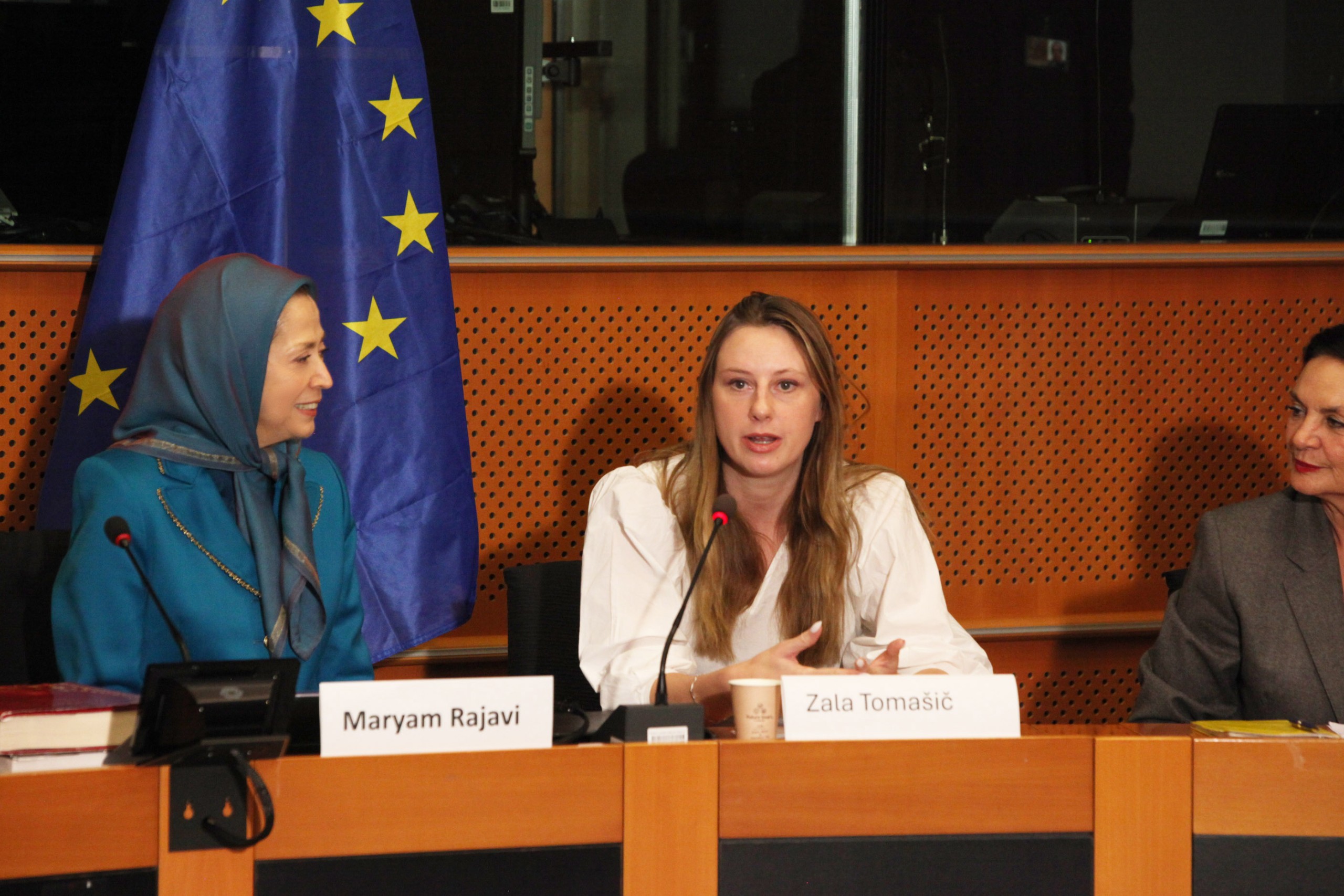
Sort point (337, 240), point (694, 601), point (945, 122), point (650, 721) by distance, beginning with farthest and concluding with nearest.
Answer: point (945, 122)
point (337, 240)
point (694, 601)
point (650, 721)

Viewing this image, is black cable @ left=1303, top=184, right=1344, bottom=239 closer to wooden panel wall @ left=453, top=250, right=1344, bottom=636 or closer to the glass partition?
the glass partition

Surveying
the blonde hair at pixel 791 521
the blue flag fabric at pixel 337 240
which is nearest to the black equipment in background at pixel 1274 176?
the blonde hair at pixel 791 521

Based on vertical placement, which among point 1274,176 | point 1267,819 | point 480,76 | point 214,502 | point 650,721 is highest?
point 480,76

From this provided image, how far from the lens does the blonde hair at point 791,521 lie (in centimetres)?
216

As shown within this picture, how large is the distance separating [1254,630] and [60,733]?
1748 mm

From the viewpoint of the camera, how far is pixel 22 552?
84.7 inches

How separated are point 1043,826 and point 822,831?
0.79 ft

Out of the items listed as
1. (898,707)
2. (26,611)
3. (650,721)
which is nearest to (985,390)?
(898,707)

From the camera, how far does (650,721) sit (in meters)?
1.38

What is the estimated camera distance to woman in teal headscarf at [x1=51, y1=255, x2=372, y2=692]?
6.58 feet

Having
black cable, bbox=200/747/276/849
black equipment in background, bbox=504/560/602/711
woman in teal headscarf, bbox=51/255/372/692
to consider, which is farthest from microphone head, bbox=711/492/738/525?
woman in teal headscarf, bbox=51/255/372/692

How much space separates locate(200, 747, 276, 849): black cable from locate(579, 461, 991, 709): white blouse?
84cm

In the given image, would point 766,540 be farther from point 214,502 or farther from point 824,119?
point 824,119

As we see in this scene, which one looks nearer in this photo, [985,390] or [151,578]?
[151,578]
